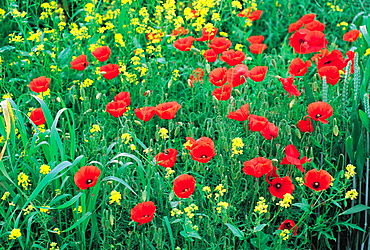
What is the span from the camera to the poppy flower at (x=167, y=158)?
2367 millimetres

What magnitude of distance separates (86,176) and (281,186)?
0.87 metres

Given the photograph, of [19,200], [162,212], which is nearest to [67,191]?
[19,200]

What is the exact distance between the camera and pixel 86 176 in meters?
2.32

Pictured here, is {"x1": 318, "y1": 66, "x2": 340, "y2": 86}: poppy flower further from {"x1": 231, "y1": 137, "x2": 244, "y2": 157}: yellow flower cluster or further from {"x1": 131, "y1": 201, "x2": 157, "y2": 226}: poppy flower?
{"x1": 131, "y1": 201, "x2": 157, "y2": 226}: poppy flower

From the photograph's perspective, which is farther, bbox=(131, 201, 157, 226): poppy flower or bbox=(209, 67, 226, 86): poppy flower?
bbox=(209, 67, 226, 86): poppy flower

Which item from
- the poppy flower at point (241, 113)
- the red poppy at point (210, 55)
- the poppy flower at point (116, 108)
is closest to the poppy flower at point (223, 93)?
the poppy flower at point (241, 113)

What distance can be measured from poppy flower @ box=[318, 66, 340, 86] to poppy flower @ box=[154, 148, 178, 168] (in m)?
0.95

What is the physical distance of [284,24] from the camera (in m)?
4.54

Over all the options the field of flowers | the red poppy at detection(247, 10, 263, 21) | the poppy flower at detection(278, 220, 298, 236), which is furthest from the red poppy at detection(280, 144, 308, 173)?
the red poppy at detection(247, 10, 263, 21)

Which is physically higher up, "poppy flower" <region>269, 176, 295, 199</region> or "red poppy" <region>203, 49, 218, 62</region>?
"red poppy" <region>203, 49, 218, 62</region>

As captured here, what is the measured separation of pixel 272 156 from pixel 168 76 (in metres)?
1.00

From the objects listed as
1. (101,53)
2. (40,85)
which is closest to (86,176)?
(40,85)

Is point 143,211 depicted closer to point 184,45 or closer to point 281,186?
point 281,186

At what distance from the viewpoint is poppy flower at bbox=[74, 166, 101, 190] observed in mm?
2293
